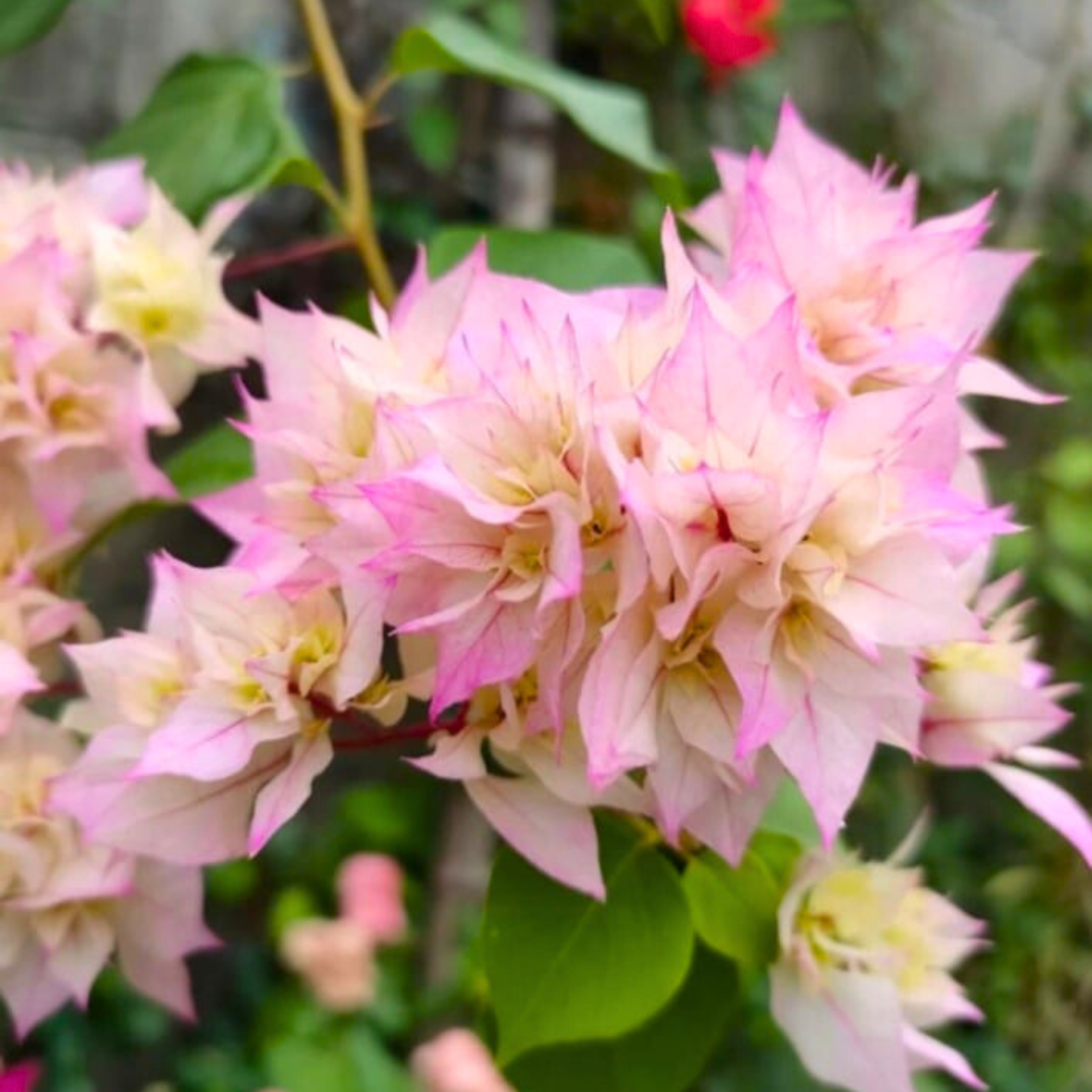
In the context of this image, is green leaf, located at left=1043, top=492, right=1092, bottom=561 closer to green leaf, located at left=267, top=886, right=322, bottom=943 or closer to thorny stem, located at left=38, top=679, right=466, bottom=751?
green leaf, located at left=267, top=886, right=322, bottom=943

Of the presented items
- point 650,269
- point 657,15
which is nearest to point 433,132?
point 650,269

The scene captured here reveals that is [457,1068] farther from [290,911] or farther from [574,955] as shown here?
[574,955]

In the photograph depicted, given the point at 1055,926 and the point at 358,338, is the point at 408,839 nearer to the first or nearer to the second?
the point at 1055,926

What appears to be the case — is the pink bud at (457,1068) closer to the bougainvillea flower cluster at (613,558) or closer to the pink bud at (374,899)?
the pink bud at (374,899)

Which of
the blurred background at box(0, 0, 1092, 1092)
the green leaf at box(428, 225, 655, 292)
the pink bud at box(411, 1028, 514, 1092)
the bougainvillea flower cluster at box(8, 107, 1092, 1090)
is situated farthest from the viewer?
the blurred background at box(0, 0, 1092, 1092)

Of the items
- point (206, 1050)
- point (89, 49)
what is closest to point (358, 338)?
point (89, 49)

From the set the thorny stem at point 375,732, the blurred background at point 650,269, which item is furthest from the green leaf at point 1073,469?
the thorny stem at point 375,732

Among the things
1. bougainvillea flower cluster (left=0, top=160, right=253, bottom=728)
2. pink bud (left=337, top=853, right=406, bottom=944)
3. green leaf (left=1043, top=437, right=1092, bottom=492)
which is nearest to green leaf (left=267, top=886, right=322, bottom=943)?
pink bud (left=337, top=853, right=406, bottom=944)
